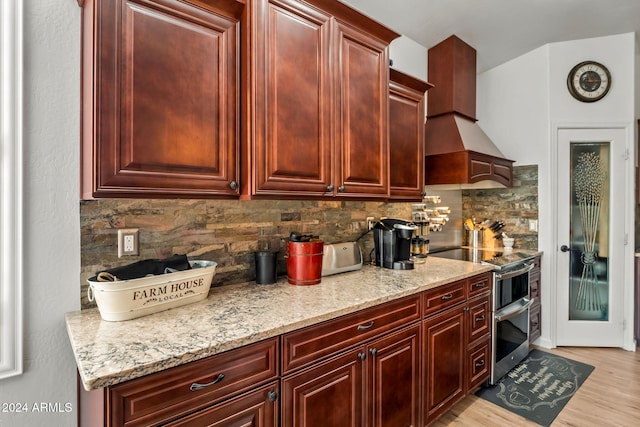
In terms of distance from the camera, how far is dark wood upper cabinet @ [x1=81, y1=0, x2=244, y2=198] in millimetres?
1181

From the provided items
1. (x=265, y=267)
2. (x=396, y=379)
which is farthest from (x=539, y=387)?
(x=265, y=267)

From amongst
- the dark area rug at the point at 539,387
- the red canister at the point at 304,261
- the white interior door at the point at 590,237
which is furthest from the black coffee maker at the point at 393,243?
the white interior door at the point at 590,237

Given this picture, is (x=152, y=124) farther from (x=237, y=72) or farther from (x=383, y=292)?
(x=383, y=292)

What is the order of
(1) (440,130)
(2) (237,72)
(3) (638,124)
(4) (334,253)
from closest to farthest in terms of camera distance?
(2) (237,72), (4) (334,253), (1) (440,130), (3) (638,124)

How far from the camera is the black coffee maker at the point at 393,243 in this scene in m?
2.28

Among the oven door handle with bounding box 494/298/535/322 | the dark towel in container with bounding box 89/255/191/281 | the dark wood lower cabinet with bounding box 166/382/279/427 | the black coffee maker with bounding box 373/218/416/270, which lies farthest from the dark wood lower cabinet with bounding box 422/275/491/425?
the dark towel in container with bounding box 89/255/191/281

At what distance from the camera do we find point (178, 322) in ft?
4.09

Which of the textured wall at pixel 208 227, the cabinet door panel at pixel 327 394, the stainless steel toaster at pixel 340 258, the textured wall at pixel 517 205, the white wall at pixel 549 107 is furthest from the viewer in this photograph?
the textured wall at pixel 517 205

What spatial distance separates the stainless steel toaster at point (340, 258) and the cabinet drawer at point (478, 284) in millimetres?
767

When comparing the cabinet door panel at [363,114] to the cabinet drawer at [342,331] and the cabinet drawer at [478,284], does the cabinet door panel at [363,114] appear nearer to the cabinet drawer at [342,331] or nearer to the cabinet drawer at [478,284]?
the cabinet drawer at [342,331]

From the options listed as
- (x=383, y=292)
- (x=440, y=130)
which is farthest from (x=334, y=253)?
(x=440, y=130)

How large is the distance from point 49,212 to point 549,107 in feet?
13.4

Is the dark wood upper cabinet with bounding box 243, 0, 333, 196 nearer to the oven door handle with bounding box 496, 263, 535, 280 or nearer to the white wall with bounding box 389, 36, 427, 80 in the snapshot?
the white wall with bounding box 389, 36, 427, 80

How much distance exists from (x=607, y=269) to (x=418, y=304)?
2.67 metres
